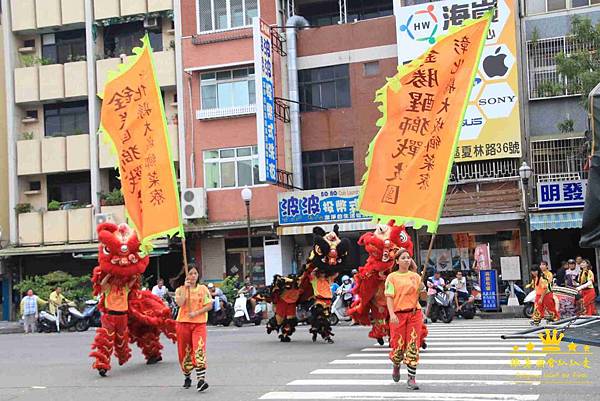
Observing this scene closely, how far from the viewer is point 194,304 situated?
10578 millimetres

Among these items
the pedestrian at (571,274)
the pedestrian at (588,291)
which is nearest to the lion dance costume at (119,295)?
the pedestrian at (588,291)

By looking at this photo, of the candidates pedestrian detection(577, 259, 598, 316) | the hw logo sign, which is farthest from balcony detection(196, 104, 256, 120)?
pedestrian detection(577, 259, 598, 316)

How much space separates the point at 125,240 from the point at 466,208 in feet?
48.9

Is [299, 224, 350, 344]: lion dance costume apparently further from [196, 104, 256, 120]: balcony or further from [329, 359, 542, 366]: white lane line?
[196, 104, 256, 120]: balcony

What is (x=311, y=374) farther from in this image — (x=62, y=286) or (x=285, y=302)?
(x=62, y=286)

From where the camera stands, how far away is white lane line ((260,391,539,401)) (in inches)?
348

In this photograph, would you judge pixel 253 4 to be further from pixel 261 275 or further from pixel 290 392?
pixel 290 392

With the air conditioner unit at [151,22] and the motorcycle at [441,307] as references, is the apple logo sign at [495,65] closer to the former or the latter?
the motorcycle at [441,307]

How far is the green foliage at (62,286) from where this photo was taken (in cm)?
2814

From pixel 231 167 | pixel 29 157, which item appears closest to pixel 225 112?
pixel 231 167

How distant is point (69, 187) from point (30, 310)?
7525mm

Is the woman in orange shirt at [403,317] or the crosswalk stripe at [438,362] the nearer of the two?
the woman in orange shirt at [403,317]

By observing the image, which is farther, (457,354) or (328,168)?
(328,168)

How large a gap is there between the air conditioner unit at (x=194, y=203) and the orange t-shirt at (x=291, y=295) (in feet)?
42.3
